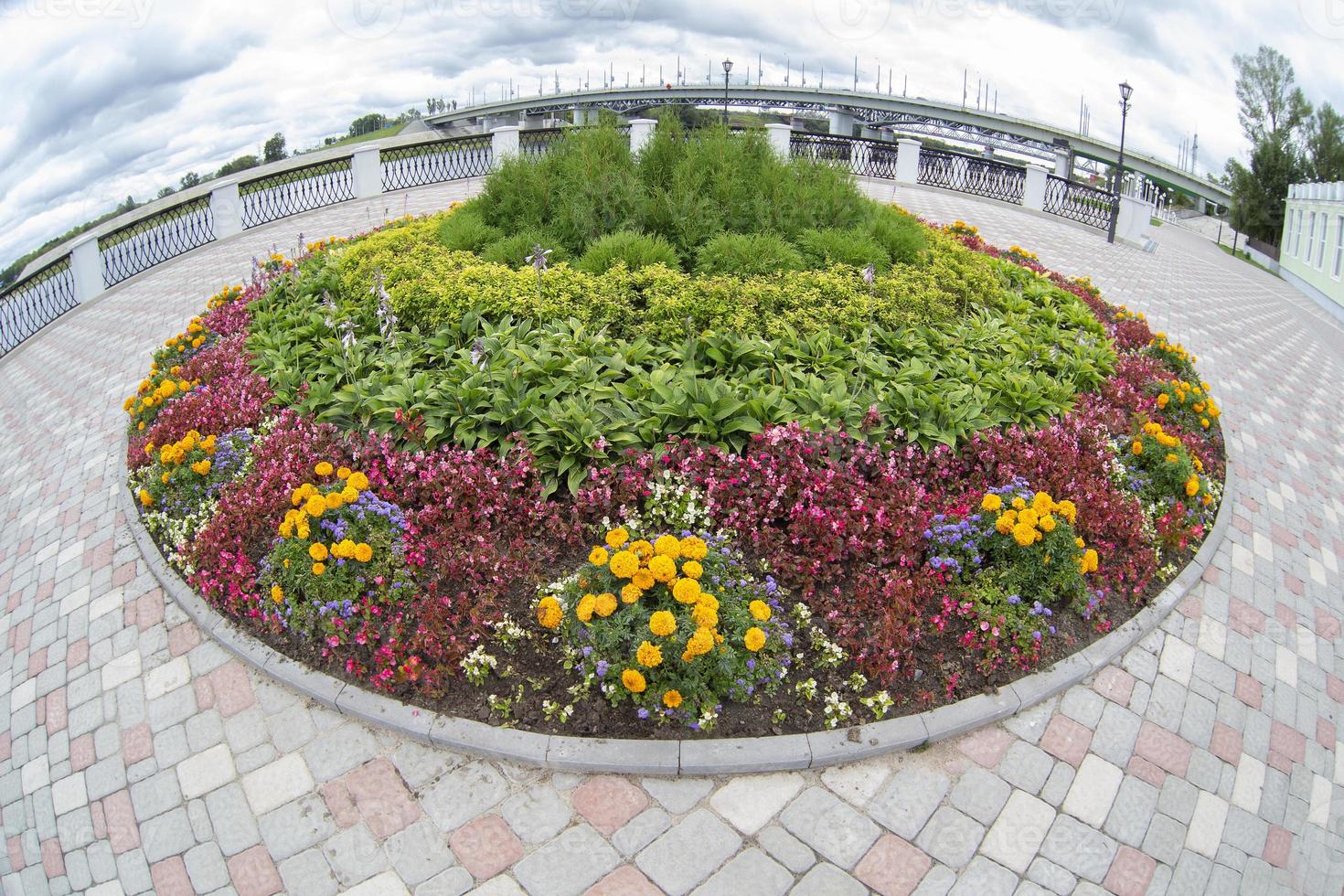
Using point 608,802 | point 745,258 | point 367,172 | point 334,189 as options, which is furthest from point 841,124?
point 608,802

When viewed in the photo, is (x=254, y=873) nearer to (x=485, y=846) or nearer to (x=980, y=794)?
(x=485, y=846)

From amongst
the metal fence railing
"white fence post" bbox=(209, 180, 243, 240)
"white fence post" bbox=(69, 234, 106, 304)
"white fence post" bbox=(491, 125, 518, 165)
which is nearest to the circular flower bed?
"white fence post" bbox=(69, 234, 106, 304)

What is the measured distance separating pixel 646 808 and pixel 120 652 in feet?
9.77

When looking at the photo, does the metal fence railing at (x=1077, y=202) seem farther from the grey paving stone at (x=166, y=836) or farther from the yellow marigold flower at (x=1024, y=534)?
the grey paving stone at (x=166, y=836)

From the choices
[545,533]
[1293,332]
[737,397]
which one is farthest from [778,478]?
[1293,332]

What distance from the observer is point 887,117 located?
53.7m

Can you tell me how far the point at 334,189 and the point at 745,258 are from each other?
1130 centimetres

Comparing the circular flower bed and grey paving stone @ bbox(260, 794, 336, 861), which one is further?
the circular flower bed

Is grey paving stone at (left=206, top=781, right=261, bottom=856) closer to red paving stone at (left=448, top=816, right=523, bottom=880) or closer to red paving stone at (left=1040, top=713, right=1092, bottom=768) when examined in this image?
red paving stone at (left=448, top=816, right=523, bottom=880)

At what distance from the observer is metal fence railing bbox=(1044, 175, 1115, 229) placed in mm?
16906

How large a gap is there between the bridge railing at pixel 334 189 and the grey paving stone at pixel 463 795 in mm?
7266

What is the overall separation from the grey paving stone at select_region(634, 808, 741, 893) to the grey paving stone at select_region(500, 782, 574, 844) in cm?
19

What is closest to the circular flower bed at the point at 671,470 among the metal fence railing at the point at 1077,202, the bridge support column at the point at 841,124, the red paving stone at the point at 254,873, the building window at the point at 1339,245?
the red paving stone at the point at 254,873

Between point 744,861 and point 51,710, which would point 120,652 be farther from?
point 744,861
